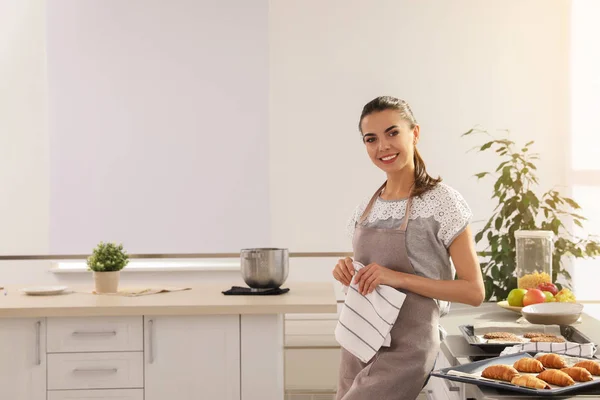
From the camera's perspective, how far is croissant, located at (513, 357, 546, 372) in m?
1.46

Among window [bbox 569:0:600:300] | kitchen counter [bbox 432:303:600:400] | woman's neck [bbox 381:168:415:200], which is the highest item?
window [bbox 569:0:600:300]

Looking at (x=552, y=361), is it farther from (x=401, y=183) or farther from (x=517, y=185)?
(x=517, y=185)

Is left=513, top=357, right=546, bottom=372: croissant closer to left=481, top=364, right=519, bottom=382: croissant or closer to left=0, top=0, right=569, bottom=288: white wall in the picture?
left=481, top=364, right=519, bottom=382: croissant

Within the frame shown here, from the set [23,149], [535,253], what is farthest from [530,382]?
[23,149]

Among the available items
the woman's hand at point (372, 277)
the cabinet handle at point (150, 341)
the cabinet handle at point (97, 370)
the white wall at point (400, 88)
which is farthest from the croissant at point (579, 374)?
the white wall at point (400, 88)

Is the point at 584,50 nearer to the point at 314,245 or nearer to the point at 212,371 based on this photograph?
the point at 314,245

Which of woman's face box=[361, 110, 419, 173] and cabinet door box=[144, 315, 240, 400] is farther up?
woman's face box=[361, 110, 419, 173]

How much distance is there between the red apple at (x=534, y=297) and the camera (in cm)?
222

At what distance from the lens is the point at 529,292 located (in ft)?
7.38

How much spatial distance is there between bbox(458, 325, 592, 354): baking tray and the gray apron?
106 millimetres

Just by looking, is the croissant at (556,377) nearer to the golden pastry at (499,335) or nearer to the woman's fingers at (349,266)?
the golden pastry at (499,335)

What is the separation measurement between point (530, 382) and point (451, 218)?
0.50 metres

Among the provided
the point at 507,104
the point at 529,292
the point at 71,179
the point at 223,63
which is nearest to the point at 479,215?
the point at 507,104

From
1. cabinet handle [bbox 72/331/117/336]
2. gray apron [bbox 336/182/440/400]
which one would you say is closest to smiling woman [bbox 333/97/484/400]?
gray apron [bbox 336/182/440/400]
